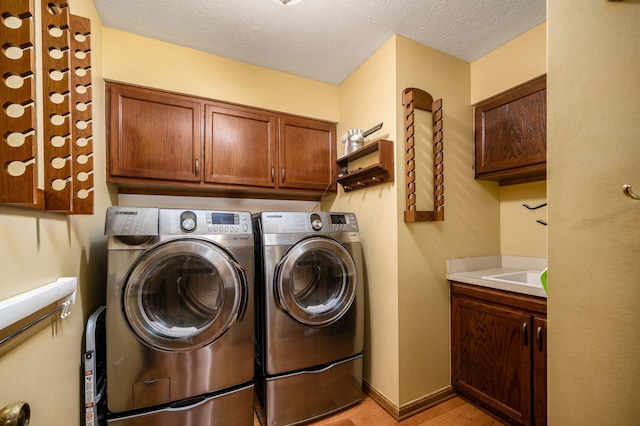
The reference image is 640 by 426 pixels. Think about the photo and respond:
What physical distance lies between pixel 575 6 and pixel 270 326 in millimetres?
1846

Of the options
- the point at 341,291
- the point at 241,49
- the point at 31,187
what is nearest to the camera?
the point at 31,187

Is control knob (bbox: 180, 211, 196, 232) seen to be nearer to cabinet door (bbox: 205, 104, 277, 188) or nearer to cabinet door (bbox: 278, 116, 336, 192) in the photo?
cabinet door (bbox: 205, 104, 277, 188)

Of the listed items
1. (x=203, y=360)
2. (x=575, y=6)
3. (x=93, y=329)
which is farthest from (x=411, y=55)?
(x=93, y=329)

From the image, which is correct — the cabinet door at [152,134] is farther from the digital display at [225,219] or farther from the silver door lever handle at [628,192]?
the silver door lever handle at [628,192]

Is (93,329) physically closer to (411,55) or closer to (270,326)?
(270,326)

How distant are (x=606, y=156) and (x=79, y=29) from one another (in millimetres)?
1843

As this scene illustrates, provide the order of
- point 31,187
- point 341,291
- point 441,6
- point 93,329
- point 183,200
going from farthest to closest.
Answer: point 183,200, point 341,291, point 441,6, point 93,329, point 31,187

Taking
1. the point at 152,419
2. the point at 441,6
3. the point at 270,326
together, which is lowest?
the point at 152,419

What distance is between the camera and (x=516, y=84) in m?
1.88

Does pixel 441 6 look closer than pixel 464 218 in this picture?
Yes

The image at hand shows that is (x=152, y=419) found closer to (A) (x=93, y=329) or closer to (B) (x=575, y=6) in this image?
(A) (x=93, y=329)

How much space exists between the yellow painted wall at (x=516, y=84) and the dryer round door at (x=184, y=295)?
2129 millimetres

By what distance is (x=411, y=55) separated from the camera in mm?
1863

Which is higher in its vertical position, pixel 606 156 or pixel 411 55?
pixel 411 55
